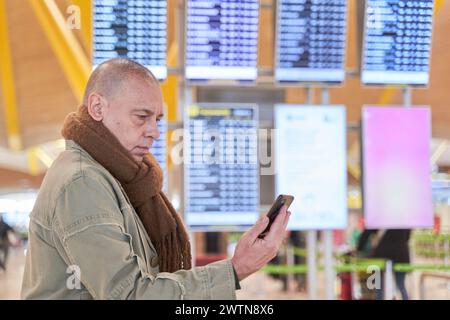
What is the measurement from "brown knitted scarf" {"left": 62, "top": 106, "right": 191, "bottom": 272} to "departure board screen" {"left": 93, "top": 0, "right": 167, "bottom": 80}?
8.60 feet

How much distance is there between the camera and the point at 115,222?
5.27 feet

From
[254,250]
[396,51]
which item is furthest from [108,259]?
[396,51]

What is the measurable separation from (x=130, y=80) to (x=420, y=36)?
356 centimetres

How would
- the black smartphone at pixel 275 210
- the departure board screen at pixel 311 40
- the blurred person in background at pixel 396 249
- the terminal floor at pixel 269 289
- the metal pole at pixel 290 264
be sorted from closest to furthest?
1. the black smartphone at pixel 275 210
2. the departure board screen at pixel 311 40
3. the blurred person in background at pixel 396 249
4. the terminal floor at pixel 269 289
5. the metal pole at pixel 290 264

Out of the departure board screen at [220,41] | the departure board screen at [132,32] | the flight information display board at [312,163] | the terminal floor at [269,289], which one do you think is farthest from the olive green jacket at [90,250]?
the terminal floor at [269,289]

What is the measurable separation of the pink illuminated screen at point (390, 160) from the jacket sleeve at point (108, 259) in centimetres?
340

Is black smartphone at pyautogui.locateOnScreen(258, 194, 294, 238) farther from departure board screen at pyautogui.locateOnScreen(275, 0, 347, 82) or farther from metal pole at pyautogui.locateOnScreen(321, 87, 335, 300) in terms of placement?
metal pole at pyautogui.locateOnScreen(321, 87, 335, 300)

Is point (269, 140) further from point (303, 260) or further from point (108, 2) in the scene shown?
point (303, 260)

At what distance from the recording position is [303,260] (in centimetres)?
1177

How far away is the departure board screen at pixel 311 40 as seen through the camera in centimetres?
483

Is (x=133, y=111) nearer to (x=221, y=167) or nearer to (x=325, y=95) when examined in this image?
(x=221, y=167)

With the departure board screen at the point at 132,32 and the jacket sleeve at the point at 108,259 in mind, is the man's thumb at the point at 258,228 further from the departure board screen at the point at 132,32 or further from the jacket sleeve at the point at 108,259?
the departure board screen at the point at 132,32
